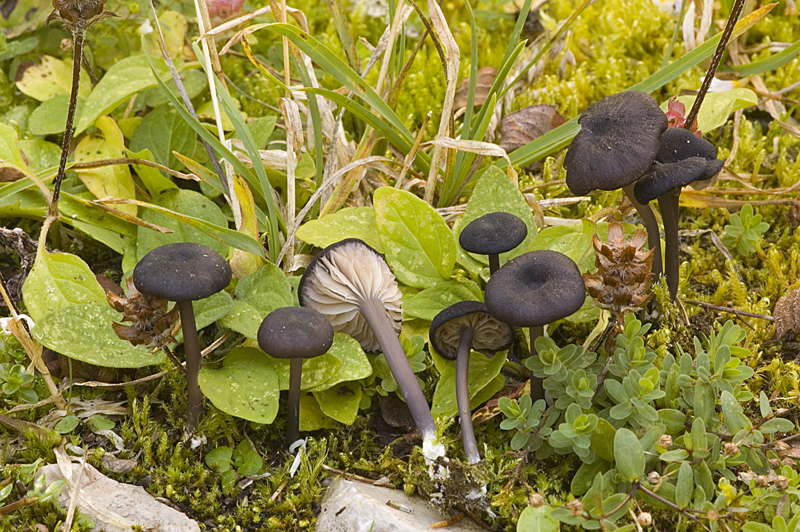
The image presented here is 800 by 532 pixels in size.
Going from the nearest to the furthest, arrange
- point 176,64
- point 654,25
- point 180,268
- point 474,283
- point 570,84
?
1. point 180,268
2. point 474,283
3. point 176,64
4. point 570,84
5. point 654,25

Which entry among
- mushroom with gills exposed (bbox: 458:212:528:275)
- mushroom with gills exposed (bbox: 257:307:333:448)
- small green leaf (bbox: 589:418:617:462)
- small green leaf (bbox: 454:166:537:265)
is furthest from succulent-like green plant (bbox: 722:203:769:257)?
mushroom with gills exposed (bbox: 257:307:333:448)

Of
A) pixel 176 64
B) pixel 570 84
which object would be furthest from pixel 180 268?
pixel 570 84

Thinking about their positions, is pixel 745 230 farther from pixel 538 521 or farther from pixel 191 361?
pixel 191 361

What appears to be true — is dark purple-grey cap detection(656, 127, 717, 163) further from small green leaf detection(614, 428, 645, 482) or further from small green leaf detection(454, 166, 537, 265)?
small green leaf detection(614, 428, 645, 482)

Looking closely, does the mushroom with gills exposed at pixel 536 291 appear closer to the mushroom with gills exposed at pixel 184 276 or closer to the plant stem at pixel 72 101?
the mushroom with gills exposed at pixel 184 276

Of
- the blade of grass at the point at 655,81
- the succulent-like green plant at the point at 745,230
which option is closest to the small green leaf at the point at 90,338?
the blade of grass at the point at 655,81

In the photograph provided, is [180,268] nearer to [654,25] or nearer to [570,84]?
[570,84]
